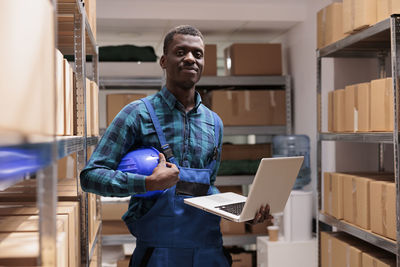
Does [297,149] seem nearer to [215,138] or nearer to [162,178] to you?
[215,138]

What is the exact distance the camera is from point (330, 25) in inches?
132

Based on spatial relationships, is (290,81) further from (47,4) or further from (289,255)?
(47,4)

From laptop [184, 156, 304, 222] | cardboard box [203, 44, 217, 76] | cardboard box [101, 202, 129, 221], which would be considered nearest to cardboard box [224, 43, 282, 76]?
cardboard box [203, 44, 217, 76]

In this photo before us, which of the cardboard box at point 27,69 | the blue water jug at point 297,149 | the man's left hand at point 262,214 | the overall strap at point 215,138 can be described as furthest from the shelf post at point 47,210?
the blue water jug at point 297,149

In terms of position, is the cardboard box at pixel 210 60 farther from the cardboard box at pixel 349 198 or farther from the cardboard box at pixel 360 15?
the cardboard box at pixel 349 198

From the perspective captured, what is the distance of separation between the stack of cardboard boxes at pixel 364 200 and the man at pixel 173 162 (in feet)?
3.34

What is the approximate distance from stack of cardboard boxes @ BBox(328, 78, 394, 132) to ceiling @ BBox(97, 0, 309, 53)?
151 centimetres

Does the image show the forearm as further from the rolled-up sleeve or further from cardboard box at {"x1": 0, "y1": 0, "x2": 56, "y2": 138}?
cardboard box at {"x1": 0, "y1": 0, "x2": 56, "y2": 138}

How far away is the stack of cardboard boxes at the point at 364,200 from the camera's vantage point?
2572 millimetres

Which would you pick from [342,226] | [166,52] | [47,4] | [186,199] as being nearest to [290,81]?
[342,226]

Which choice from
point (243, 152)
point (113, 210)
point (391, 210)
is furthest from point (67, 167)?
point (391, 210)

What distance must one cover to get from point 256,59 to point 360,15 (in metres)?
2.13

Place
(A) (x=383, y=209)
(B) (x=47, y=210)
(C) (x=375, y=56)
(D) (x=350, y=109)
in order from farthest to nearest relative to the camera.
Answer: (C) (x=375, y=56) → (D) (x=350, y=109) → (A) (x=383, y=209) → (B) (x=47, y=210)

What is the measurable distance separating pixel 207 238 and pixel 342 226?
1.54 meters
